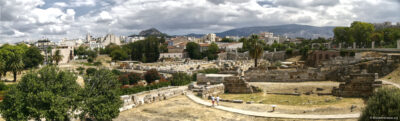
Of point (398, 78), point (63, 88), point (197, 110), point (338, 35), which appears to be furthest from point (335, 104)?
point (338, 35)

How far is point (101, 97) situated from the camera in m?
13.5

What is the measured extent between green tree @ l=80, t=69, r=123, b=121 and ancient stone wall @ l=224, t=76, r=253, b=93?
1276cm

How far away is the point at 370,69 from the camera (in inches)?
1155

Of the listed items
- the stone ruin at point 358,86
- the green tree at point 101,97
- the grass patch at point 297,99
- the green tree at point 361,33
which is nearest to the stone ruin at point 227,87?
the grass patch at point 297,99

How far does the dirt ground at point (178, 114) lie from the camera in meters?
15.6

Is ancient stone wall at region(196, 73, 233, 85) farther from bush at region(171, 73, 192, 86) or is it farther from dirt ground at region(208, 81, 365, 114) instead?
dirt ground at region(208, 81, 365, 114)

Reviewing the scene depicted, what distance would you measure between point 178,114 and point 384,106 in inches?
417

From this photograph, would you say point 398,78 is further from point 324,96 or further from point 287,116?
point 287,116

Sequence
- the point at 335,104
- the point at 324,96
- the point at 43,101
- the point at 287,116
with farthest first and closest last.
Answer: the point at 324,96 < the point at 335,104 < the point at 287,116 < the point at 43,101

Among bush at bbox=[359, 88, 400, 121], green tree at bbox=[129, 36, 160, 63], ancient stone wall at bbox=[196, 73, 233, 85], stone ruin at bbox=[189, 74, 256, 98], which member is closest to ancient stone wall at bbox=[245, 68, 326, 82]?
ancient stone wall at bbox=[196, 73, 233, 85]

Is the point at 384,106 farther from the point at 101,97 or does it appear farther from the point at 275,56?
the point at 275,56

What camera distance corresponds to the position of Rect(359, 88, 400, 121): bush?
9.87 m

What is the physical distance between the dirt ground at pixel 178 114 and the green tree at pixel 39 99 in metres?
3.73

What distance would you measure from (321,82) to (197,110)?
1498 cm
